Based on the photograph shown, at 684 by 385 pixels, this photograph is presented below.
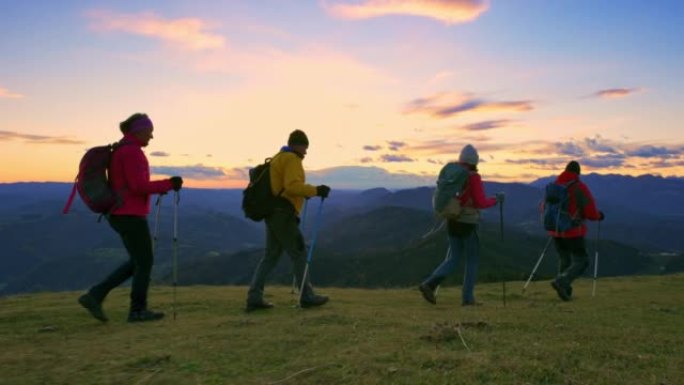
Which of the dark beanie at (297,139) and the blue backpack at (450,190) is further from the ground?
the dark beanie at (297,139)

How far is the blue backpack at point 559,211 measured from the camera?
13.3 meters

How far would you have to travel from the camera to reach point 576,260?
13430 mm

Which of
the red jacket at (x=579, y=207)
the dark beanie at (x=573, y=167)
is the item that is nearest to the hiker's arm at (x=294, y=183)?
the red jacket at (x=579, y=207)

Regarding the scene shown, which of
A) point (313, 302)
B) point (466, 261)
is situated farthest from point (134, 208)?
point (466, 261)

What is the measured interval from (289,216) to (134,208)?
2.65m

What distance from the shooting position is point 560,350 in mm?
6398

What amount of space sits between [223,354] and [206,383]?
1.08 meters

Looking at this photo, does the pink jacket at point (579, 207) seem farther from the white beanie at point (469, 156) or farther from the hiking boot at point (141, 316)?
the hiking boot at point (141, 316)

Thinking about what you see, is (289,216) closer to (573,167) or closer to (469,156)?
(469,156)

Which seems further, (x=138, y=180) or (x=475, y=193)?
(x=475, y=193)

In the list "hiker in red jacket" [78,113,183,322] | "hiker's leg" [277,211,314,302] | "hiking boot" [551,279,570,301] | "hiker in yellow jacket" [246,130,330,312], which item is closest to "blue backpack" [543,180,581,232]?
"hiking boot" [551,279,570,301]

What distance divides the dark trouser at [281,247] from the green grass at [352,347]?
1.70ft

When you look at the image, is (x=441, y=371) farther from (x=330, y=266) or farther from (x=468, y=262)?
(x=330, y=266)

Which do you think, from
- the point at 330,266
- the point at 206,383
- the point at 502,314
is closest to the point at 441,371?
the point at 206,383
